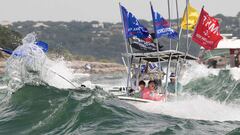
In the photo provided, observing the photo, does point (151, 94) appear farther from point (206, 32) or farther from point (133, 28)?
point (206, 32)

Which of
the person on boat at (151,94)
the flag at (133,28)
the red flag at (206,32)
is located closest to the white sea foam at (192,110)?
the person on boat at (151,94)

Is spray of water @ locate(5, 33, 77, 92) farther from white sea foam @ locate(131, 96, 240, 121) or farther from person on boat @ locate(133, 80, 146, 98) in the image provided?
white sea foam @ locate(131, 96, 240, 121)

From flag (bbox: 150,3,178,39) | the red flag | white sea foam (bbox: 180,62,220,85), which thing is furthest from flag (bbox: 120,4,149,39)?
white sea foam (bbox: 180,62,220,85)

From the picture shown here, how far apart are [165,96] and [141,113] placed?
10.5 feet

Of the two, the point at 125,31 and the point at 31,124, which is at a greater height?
the point at 125,31

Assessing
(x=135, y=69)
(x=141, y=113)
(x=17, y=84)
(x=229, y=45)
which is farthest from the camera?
(x=229, y=45)

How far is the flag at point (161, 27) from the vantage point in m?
19.6

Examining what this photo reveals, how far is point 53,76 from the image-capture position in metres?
21.2

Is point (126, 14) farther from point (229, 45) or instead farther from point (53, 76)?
point (229, 45)

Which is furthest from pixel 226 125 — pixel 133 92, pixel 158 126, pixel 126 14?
pixel 126 14

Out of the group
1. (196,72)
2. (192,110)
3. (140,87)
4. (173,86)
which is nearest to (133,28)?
(140,87)

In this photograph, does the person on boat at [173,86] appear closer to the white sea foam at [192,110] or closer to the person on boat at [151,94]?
the white sea foam at [192,110]

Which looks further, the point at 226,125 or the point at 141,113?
the point at 141,113

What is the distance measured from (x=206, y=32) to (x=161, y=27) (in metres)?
1.64
